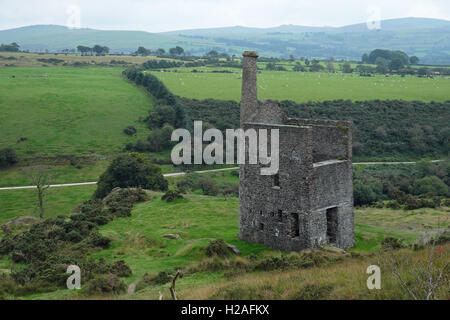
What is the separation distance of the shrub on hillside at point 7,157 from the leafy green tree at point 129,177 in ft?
68.9

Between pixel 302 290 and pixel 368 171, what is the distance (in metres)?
52.0

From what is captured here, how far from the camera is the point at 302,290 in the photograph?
47.0 ft

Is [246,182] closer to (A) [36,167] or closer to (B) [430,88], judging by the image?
(A) [36,167]

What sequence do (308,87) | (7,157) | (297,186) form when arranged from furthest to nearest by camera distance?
1. (308,87)
2. (7,157)
3. (297,186)

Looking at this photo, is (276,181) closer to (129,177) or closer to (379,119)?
(129,177)

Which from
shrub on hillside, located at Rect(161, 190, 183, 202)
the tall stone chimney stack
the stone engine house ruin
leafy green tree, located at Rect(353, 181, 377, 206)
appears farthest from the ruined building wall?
leafy green tree, located at Rect(353, 181, 377, 206)

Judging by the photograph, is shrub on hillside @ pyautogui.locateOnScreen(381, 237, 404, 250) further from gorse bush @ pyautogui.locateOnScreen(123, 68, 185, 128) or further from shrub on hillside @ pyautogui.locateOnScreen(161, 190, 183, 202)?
gorse bush @ pyautogui.locateOnScreen(123, 68, 185, 128)

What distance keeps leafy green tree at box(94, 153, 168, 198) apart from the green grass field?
46.9m

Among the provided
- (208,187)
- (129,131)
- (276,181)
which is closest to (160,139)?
(129,131)

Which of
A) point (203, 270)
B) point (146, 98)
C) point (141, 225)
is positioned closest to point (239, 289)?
point (203, 270)

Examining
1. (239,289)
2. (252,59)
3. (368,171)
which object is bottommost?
(368,171)

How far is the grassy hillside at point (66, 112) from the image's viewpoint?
73.2m

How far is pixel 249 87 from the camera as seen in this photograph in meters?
27.1

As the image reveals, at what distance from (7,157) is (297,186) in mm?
51873
